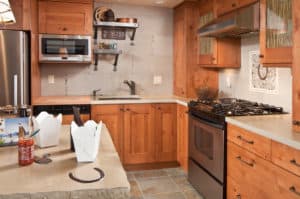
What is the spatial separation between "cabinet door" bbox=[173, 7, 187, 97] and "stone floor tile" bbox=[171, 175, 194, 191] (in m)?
1.12

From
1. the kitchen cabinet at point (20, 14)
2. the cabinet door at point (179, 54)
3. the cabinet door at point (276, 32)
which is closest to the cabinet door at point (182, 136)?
the cabinet door at point (179, 54)

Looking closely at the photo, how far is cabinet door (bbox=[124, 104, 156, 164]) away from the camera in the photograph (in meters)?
3.77

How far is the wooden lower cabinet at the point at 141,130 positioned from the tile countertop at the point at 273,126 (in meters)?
1.50

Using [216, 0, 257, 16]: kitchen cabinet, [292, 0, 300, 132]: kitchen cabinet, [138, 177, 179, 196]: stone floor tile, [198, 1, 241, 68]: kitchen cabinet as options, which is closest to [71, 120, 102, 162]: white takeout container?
[292, 0, 300, 132]: kitchen cabinet

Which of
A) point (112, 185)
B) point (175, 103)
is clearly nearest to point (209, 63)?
point (175, 103)

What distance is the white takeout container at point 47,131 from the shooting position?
1.60 meters

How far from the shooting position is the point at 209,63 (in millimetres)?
3645

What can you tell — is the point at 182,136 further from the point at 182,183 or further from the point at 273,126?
the point at 273,126

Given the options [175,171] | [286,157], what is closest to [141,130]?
[175,171]

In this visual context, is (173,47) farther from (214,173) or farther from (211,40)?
(214,173)

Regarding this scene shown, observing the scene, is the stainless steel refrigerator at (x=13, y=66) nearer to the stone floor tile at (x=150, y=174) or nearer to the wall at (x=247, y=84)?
the stone floor tile at (x=150, y=174)

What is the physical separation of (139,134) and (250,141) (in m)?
1.87

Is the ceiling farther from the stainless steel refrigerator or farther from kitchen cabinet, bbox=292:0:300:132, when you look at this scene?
kitchen cabinet, bbox=292:0:300:132

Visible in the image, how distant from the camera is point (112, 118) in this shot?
3707 millimetres
